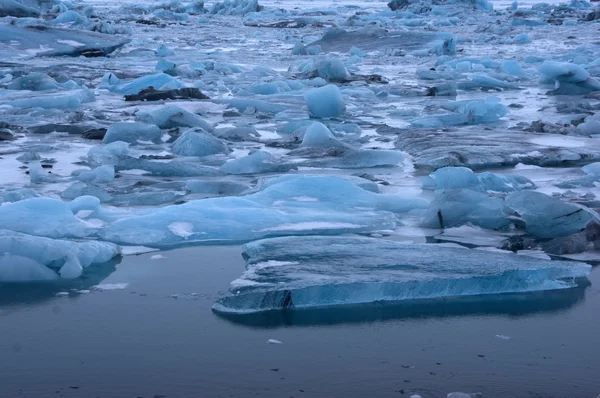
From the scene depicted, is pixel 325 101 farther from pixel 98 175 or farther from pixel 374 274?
pixel 374 274

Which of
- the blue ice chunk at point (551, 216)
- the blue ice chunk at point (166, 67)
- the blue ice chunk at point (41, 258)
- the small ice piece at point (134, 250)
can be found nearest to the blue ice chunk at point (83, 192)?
the small ice piece at point (134, 250)

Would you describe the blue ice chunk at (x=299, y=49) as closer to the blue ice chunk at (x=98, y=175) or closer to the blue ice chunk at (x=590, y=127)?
the blue ice chunk at (x=590, y=127)

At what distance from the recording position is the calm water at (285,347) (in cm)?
183

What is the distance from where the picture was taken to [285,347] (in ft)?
6.78

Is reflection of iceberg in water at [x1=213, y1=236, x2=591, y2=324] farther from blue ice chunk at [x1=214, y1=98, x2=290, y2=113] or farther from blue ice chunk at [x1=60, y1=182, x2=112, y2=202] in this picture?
blue ice chunk at [x1=214, y1=98, x2=290, y2=113]

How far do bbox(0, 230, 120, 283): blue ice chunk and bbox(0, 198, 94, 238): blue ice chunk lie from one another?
0.23m

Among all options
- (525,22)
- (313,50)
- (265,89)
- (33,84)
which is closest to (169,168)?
(265,89)

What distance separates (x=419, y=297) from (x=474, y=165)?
6.44 ft

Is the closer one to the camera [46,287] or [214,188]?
[46,287]

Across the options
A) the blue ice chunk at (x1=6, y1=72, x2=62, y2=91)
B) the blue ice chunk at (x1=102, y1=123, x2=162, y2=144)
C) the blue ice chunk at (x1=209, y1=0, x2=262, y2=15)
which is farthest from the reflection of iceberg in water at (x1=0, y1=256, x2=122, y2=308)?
the blue ice chunk at (x1=209, y1=0, x2=262, y2=15)

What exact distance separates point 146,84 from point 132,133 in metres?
2.87

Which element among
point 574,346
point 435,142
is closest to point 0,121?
point 435,142

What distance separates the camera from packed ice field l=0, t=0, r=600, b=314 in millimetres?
2564

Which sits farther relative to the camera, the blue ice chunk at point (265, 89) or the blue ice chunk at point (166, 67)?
the blue ice chunk at point (166, 67)
